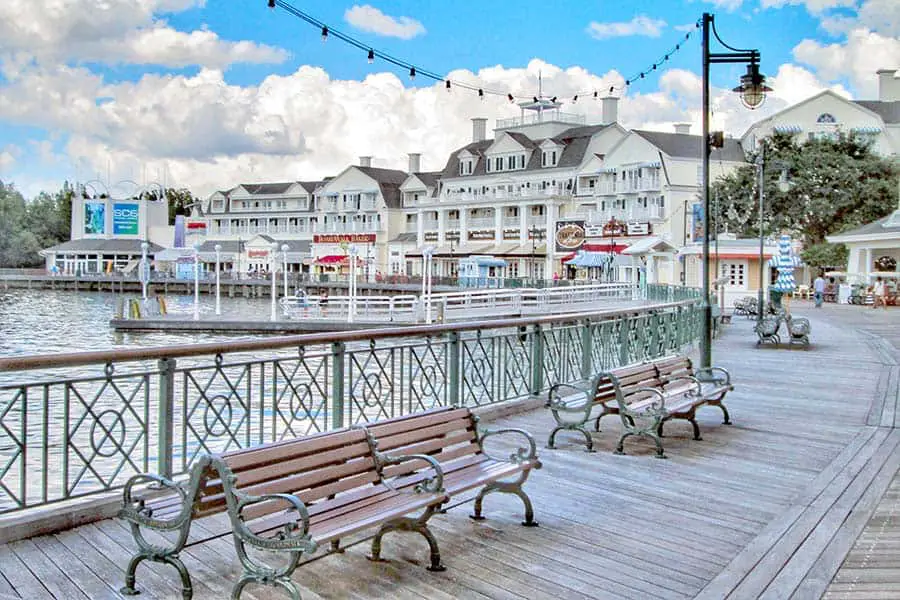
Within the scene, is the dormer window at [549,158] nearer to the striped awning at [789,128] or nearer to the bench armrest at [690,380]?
the striped awning at [789,128]

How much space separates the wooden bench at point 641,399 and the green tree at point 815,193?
168 feet

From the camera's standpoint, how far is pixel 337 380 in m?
7.69

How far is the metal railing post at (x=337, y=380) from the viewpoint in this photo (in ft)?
24.9

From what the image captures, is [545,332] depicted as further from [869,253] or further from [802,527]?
[869,253]

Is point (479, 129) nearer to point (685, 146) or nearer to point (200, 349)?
point (685, 146)

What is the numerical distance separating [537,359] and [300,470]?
6643 millimetres

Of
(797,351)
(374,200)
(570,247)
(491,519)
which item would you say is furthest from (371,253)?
(491,519)

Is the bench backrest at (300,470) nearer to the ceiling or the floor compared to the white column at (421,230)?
nearer to the floor

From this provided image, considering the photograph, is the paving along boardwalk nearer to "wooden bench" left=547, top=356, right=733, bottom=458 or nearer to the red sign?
"wooden bench" left=547, top=356, right=733, bottom=458

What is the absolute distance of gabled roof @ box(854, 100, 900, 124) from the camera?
70.2 meters

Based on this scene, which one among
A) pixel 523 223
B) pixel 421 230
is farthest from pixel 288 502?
pixel 421 230

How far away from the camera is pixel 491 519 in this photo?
6262mm

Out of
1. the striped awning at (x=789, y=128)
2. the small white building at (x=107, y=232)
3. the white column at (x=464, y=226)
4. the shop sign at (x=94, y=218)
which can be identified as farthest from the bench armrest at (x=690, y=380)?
the shop sign at (x=94, y=218)

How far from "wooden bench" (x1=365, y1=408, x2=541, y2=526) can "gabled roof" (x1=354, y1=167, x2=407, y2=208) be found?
86.7 meters
